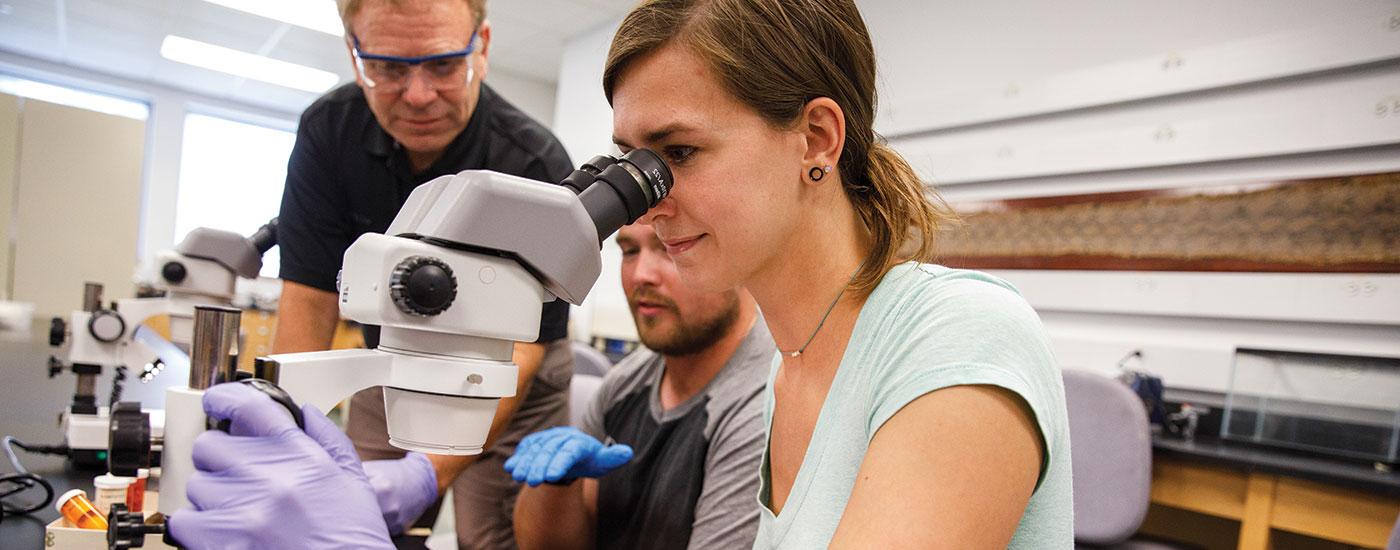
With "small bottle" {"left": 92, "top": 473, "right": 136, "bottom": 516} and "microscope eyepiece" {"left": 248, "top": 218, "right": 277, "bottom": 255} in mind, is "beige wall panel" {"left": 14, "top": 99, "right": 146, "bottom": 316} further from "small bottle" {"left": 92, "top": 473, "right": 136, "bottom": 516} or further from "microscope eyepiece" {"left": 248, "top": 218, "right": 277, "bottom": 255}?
"small bottle" {"left": 92, "top": 473, "right": 136, "bottom": 516}

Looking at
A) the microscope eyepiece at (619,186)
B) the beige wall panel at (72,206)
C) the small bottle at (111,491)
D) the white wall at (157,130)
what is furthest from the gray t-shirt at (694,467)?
the white wall at (157,130)

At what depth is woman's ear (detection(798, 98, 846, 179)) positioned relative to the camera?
2.97 ft

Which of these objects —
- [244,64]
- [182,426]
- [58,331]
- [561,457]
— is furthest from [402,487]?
[244,64]

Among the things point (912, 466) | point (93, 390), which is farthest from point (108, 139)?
point (912, 466)

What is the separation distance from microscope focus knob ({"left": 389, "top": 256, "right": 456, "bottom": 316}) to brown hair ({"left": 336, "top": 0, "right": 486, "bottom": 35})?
0.91 m

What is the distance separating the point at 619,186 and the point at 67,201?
6.49 metres

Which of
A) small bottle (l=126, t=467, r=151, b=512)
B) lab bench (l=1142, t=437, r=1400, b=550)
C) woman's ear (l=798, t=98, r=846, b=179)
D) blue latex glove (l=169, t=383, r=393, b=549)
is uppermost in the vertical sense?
woman's ear (l=798, t=98, r=846, b=179)

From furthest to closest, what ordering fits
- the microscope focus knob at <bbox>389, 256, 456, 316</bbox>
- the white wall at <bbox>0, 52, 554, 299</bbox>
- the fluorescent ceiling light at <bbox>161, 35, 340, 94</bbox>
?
the white wall at <bbox>0, 52, 554, 299</bbox> → the fluorescent ceiling light at <bbox>161, 35, 340, 94</bbox> → the microscope focus knob at <bbox>389, 256, 456, 316</bbox>

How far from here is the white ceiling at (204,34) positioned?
608 cm

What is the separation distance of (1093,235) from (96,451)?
3551 millimetres

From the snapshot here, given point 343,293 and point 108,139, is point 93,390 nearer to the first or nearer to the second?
point 343,293

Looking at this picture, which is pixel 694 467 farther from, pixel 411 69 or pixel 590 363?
pixel 590 363

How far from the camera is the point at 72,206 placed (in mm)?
5594

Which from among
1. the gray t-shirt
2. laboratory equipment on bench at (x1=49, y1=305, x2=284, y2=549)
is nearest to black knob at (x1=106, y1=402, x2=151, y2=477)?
laboratory equipment on bench at (x1=49, y1=305, x2=284, y2=549)
